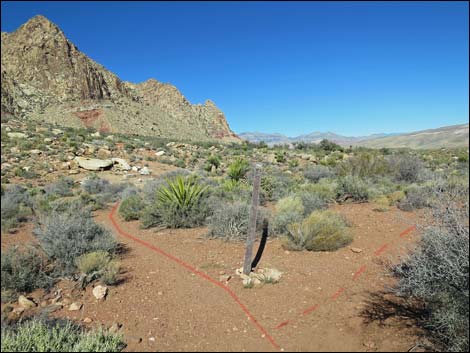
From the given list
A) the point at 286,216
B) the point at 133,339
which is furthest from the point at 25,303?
the point at 286,216

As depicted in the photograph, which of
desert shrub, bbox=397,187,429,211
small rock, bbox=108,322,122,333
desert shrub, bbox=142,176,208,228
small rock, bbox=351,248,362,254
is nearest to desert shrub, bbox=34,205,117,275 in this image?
small rock, bbox=108,322,122,333

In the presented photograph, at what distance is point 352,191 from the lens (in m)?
11.1

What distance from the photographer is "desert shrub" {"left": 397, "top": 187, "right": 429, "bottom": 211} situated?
935cm

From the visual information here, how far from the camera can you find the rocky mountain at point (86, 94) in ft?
99.6

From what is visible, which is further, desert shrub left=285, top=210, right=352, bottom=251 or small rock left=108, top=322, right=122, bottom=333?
desert shrub left=285, top=210, right=352, bottom=251

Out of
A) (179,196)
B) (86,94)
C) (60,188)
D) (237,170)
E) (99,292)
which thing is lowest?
(99,292)

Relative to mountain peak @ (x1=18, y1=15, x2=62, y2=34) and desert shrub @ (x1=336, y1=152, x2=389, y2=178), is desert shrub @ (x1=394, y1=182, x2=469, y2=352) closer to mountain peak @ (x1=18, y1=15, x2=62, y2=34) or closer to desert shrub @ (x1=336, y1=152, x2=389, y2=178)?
desert shrub @ (x1=336, y1=152, x2=389, y2=178)

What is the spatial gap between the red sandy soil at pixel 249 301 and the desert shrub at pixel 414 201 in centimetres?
264

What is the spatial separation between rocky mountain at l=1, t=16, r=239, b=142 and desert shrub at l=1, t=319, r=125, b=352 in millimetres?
23543

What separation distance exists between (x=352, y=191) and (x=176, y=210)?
22.1ft

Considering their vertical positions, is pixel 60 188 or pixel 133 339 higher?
pixel 60 188

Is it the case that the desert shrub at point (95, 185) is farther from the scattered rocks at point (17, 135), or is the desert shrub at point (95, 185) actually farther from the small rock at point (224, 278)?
the small rock at point (224, 278)

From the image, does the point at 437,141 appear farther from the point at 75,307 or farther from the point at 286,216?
the point at 75,307

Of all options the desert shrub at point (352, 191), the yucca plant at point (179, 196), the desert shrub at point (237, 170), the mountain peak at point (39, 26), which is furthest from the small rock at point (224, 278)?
the mountain peak at point (39, 26)
